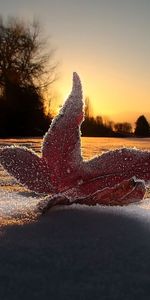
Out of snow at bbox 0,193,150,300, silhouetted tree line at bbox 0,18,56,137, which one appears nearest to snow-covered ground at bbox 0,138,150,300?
snow at bbox 0,193,150,300

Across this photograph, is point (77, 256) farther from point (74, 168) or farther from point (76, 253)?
point (74, 168)

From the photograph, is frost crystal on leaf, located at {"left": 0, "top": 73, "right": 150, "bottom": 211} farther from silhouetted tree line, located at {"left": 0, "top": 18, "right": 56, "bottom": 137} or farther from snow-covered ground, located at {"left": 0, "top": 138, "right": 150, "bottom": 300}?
silhouetted tree line, located at {"left": 0, "top": 18, "right": 56, "bottom": 137}

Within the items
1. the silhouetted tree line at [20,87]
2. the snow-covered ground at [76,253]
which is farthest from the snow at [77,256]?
the silhouetted tree line at [20,87]

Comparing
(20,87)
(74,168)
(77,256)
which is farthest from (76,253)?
(20,87)

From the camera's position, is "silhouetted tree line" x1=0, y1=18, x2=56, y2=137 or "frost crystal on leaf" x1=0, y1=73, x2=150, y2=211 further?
"silhouetted tree line" x1=0, y1=18, x2=56, y2=137

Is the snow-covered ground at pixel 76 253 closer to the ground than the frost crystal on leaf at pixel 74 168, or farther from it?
closer to the ground

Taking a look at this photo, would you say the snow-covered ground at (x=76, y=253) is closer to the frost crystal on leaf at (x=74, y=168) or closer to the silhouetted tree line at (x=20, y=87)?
the frost crystal on leaf at (x=74, y=168)

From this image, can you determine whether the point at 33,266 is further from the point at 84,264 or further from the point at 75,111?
the point at 75,111

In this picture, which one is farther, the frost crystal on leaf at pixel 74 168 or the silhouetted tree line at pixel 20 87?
the silhouetted tree line at pixel 20 87
